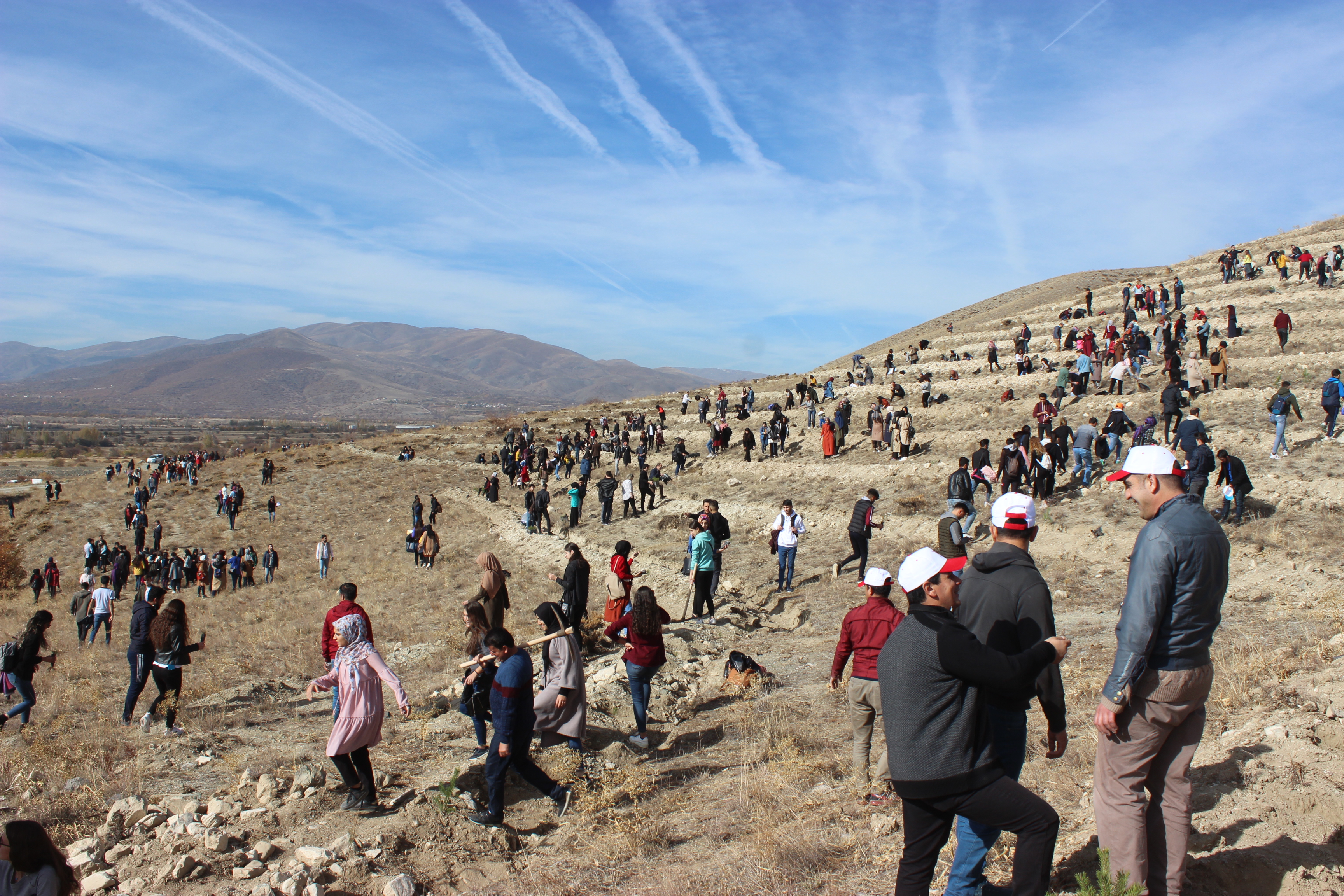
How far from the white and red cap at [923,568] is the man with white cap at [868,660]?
1.90m

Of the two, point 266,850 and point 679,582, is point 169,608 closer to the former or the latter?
point 266,850

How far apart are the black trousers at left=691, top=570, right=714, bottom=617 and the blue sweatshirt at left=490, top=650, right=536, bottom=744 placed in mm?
6925

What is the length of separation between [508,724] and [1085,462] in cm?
1678

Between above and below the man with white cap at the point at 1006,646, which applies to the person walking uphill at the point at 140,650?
below

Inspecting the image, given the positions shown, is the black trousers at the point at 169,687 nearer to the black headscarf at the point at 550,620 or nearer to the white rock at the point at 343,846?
the white rock at the point at 343,846

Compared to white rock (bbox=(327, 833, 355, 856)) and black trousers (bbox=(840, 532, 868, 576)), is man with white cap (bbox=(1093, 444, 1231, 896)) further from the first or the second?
black trousers (bbox=(840, 532, 868, 576))

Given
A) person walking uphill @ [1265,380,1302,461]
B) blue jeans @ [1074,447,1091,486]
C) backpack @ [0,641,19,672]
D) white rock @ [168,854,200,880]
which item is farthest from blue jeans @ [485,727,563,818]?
person walking uphill @ [1265,380,1302,461]

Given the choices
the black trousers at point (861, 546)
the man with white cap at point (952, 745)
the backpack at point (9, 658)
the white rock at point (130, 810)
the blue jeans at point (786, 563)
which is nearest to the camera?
the man with white cap at point (952, 745)

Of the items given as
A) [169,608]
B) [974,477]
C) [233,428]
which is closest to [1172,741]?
[169,608]

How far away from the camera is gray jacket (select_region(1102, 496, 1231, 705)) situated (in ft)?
9.93

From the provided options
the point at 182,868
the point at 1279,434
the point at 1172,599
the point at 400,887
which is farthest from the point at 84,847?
the point at 1279,434

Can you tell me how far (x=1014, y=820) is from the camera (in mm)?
2938

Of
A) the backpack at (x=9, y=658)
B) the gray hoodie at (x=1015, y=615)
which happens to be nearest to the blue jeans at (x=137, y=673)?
the backpack at (x=9, y=658)

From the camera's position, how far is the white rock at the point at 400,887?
4.51 metres
